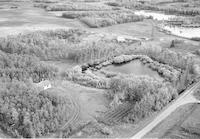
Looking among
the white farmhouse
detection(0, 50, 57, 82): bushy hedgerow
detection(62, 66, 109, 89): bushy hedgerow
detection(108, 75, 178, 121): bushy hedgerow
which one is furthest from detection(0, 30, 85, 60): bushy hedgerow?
detection(108, 75, 178, 121): bushy hedgerow

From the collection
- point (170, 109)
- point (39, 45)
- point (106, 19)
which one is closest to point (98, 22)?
point (106, 19)

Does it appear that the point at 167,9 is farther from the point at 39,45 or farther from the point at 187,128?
the point at 187,128

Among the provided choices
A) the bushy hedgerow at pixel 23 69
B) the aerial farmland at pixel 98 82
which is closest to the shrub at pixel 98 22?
the aerial farmland at pixel 98 82

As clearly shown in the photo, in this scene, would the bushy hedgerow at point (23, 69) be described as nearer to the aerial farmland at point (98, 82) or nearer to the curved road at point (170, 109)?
the aerial farmland at point (98, 82)

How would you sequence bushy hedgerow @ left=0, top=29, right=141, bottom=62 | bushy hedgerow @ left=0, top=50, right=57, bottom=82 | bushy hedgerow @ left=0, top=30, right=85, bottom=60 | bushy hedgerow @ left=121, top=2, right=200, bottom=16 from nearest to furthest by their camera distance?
bushy hedgerow @ left=0, top=50, right=57, bottom=82 < bushy hedgerow @ left=0, top=30, right=85, bottom=60 < bushy hedgerow @ left=0, top=29, right=141, bottom=62 < bushy hedgerow @ left=121, top=2, right=200, bottom=16

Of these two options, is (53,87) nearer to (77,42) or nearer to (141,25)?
(77,42)

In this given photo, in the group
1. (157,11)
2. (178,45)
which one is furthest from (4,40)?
(157,11)

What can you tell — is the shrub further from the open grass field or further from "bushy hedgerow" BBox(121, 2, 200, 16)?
the open grass field
